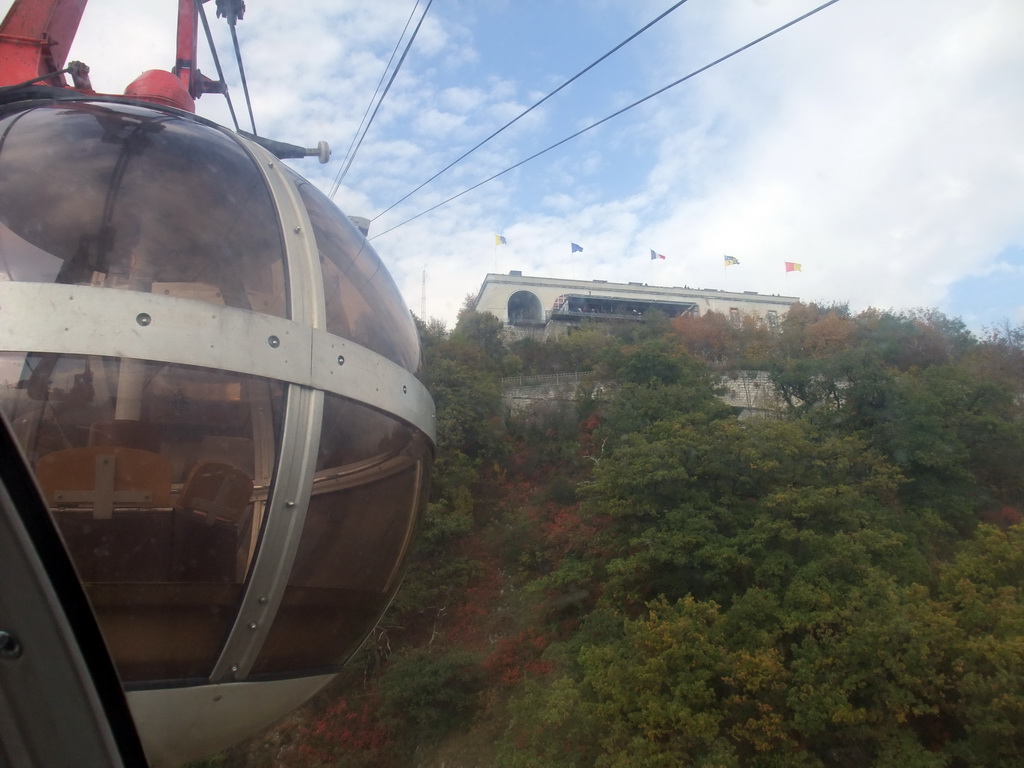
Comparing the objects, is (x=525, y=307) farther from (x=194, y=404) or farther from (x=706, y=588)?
(x=194, y=404)

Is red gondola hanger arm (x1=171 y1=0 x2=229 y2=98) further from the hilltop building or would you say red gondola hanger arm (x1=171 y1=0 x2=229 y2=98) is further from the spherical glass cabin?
the hilltop building

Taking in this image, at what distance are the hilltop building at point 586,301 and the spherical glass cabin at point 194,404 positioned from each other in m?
38.4

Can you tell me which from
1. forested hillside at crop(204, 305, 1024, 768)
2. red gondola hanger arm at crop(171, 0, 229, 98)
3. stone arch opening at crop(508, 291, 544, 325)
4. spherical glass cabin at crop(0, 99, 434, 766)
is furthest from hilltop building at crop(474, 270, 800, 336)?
spherical glass cabin at crop(0, 99, 434, 766)

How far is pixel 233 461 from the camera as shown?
1652 millimetres

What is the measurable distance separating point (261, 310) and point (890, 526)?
1560 centimetres

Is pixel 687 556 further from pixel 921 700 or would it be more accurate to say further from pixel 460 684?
pixel 460 684

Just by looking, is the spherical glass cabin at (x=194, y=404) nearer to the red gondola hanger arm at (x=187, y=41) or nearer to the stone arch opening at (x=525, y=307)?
the red gondola hanger arm at (x=187, y=41)

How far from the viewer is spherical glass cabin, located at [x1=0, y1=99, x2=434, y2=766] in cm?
153

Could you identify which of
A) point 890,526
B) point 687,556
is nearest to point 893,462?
point 890,526

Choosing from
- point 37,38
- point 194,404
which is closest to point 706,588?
point 37,38

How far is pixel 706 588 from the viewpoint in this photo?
12.3 m

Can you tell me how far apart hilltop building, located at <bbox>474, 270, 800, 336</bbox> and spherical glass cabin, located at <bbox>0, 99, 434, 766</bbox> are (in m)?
38.4

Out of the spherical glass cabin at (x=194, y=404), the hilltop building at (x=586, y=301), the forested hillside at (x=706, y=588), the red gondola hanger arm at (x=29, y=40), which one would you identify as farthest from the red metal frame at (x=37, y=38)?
the hilltop building at (x=586, y=301)

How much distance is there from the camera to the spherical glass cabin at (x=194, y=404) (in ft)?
5.00
